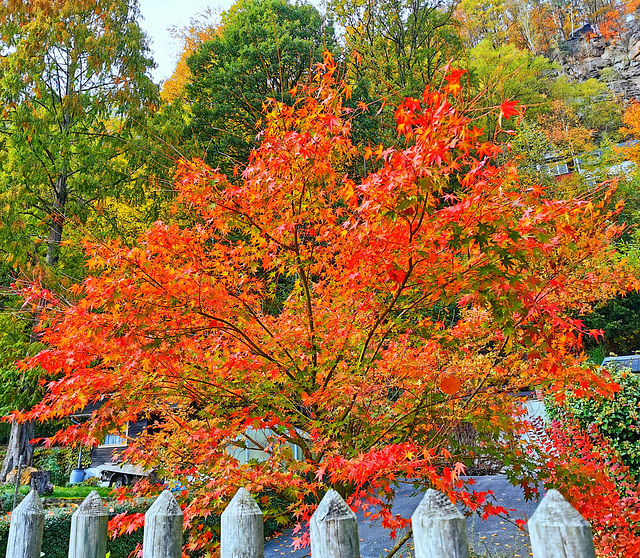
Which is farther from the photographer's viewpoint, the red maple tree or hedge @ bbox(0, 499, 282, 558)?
hedge @ bbox(0, 499, 282, 558)

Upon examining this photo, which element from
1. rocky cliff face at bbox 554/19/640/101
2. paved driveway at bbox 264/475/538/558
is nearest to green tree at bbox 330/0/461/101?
paved driveway at bbox 264/475/538/558

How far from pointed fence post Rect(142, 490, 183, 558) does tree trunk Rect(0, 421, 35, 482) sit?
1201 centimetres

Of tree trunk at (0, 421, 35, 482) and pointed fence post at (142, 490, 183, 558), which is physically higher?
tree trunk at (0, 421, 35, 482)

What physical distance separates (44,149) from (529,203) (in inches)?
474

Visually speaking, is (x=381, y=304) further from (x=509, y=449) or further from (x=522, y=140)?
(x=522, y=140)

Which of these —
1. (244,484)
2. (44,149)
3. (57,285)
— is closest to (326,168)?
(244,484)

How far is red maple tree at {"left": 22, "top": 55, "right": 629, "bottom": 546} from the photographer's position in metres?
2.61

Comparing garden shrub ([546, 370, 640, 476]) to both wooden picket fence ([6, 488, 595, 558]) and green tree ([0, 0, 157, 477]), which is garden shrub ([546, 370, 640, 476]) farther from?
green tree ([0, 0, 157, 477])

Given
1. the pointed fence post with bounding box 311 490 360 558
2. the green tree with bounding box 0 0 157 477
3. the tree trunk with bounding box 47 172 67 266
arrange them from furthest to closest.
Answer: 1. the tree trunk with bounding box 47 172 67 266
2. the green tree with bounding box 0 0 157 477
3. the pointed fence post with bounding box 311 490 360 558

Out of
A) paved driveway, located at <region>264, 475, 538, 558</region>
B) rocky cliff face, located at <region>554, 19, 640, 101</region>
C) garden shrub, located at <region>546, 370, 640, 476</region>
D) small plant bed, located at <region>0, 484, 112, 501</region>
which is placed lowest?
paved driveway, located at <region>264, 475, 538, 558</region>

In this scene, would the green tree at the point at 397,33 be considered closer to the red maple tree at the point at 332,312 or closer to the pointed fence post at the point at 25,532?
the red maple tree at the point at 332,312

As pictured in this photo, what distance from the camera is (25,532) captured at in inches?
81.4

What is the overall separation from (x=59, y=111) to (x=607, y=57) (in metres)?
45.2

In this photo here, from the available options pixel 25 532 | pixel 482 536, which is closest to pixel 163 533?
pixel 25 532
